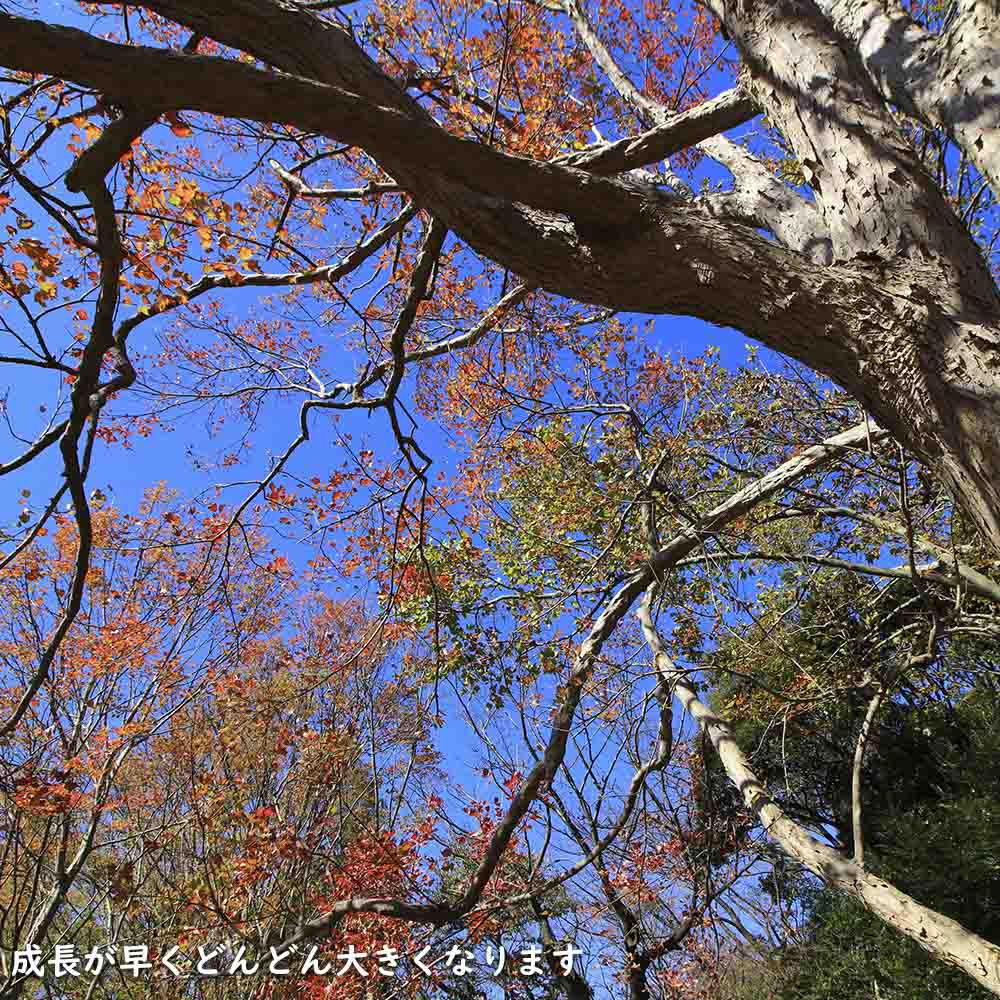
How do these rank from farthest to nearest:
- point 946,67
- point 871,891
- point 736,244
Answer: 1. point 871,891
2. point 946,67
3. point 736,244

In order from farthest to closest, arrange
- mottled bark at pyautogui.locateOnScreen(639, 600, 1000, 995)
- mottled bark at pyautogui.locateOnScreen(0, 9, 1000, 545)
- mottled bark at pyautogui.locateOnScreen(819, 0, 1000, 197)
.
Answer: mottled bark at pyautogui.locateOnScreen(639, 600, 1000, 995)
mottled bark at pyautogui.locateOnScreen(819, 0, 1000, 197)
mottled bark at pyautogui.locateOnScreen(0, 9, 1000, 545)

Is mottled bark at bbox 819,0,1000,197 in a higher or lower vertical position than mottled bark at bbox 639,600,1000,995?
higher

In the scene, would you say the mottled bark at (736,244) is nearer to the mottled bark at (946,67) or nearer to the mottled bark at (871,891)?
the mottled bark at (946,67)

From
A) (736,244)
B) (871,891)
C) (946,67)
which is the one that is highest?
(946,67)

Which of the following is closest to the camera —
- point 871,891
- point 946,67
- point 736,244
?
point 736,244

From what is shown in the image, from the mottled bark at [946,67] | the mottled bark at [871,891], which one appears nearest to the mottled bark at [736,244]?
the mottled bark at [946,67]

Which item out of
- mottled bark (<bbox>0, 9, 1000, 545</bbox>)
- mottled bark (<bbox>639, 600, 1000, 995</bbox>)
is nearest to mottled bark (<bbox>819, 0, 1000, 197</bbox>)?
mottled bark (<bbox>0, 9, 1000, 545</bbox>)

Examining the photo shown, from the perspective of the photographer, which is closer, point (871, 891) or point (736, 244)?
point (736, 244)

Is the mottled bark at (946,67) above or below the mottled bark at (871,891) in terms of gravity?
above

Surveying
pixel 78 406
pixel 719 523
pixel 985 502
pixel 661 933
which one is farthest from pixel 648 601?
pixel 661 933

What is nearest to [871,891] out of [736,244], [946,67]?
[736,244]

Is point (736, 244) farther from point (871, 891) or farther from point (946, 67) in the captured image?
point (871, 891)

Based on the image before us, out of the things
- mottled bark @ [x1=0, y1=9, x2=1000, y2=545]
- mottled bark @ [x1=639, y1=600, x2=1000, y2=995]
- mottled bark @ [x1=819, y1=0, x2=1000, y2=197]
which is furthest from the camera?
mottled bark @ [x1=639, y1=600, x2=1000, y2=995]

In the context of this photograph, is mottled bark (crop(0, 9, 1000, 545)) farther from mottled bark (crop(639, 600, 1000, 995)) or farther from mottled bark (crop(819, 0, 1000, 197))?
mottled bark (crop(639, 600, 1000, 995))
